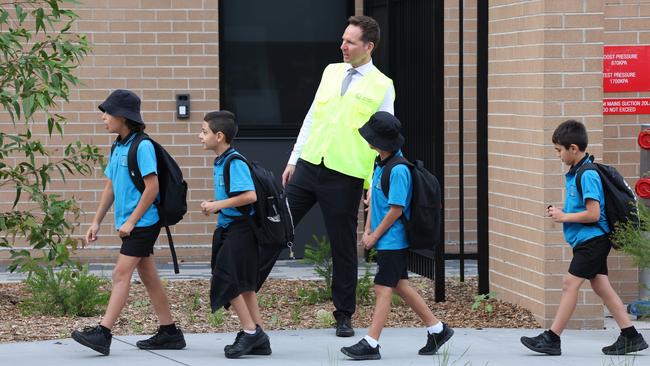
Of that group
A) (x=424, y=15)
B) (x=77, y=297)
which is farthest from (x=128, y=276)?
(x=424, y=15)

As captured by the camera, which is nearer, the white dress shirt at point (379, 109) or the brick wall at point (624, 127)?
the white dress shirt at point (379, 109)

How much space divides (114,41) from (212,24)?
0.92 meters

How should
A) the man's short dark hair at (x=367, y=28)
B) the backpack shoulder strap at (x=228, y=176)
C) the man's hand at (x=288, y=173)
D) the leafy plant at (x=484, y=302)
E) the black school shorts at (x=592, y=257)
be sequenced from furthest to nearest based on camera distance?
the leafy plant at (x=484, y=302)
the man's hand at (x=288, y=173)
the man's short dark hair at (x=367, y=28)
the black school shorts at (x=592, y=257)
the backpack shoulder strap at (x=228, y=176)

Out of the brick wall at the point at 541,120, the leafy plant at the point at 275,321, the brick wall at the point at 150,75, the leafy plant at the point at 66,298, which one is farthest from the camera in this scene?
the brick wall at the point at 150,75

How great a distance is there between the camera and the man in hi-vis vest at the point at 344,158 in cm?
917

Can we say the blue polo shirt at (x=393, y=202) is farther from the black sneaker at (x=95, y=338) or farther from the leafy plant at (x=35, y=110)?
the leafy plant at (x=35, y=110)

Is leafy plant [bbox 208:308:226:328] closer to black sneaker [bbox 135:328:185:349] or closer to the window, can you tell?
black sneaker [bbox 135:328:185:349]

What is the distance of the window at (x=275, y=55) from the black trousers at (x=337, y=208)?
162 inches

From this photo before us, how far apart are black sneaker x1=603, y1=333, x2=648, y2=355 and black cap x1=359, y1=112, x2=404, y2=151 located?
183 cm

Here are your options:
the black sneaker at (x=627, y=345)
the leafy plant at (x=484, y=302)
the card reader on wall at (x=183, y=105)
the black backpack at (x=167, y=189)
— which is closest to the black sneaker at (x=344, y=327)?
the leafy plant at (x=484, y=302)

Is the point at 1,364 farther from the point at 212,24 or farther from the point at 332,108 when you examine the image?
the point at 212,24

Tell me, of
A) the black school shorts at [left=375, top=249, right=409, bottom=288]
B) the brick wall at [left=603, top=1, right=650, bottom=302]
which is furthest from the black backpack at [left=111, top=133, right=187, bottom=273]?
the brick wall at [left=603, top=1, right=650, bottom=302]

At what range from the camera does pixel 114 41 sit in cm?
1290

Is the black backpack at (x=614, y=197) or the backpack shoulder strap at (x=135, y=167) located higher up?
the backpack shoulder strap at (x=135, y=167)
